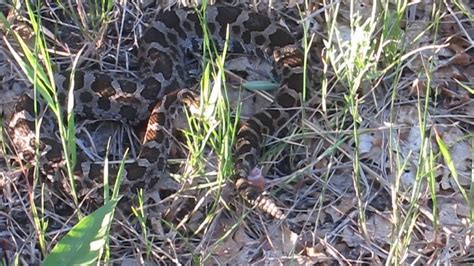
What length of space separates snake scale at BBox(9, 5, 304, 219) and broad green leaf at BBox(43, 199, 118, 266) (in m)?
1.40

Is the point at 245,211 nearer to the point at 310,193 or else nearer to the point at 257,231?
the point at 257,231

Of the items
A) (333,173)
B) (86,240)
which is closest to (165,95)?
(333,173)

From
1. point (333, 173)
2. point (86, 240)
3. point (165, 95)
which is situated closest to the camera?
point (86, 240)

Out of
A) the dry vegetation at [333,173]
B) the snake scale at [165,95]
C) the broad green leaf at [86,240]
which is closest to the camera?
the broad green leaf at [86,240]

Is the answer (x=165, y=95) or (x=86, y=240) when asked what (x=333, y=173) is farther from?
(x=86, y=240)

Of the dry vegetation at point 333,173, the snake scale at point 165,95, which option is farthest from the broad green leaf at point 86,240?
the snake scale at point 165,95

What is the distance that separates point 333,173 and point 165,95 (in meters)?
1.32

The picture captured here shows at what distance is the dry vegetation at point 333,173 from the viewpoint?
3.96 m

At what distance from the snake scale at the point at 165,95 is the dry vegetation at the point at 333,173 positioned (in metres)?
0.09

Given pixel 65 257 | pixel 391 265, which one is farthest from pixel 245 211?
pixel 65 257

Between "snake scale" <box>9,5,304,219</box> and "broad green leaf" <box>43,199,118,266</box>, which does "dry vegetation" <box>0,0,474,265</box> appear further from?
"broad green leaf" <box>43,199,118,266</box>

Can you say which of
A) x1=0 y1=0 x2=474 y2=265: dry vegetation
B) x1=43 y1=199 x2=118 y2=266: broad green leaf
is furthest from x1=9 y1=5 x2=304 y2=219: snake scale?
x1=43 y1=199 x2=118 y2=266: broad green leaf

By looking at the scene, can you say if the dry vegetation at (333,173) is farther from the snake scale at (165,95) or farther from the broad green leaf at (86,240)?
the broad green leaf at (86,240)

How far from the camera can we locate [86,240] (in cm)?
290
